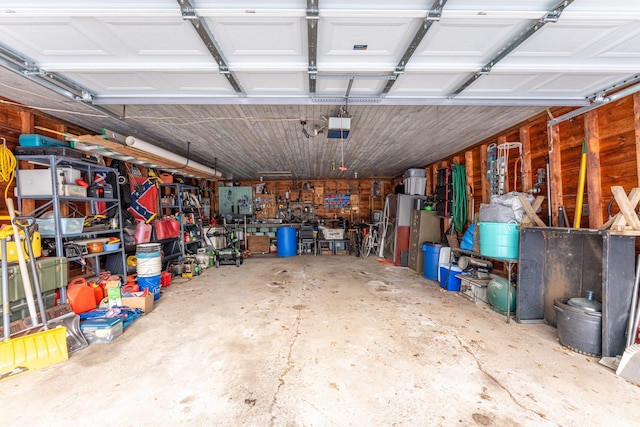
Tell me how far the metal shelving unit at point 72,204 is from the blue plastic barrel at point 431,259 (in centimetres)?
588

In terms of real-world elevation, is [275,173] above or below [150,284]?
above

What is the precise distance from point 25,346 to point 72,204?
8.48 feet

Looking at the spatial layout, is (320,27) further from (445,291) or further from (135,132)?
(445,291)

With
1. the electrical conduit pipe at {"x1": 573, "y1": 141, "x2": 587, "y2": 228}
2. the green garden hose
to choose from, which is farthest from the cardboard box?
the green garden hose

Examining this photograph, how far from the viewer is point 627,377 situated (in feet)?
6.76

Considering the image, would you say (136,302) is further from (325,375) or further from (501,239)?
(501,239)

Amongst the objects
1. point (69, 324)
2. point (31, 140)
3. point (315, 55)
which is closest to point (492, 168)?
point (315, 55)

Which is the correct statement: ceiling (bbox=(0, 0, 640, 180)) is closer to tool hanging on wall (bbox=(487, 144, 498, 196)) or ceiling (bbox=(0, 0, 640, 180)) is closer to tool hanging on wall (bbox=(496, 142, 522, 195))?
tool hanging on wall (bbox=(496, 142, 522, 195))

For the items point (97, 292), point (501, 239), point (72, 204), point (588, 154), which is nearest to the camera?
point (588, 154)

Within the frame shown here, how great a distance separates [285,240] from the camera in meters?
8.01

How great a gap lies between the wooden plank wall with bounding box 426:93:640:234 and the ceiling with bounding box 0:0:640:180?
273mm

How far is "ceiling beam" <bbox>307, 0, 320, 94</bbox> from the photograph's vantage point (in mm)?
1456

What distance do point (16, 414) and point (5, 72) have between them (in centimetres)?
297

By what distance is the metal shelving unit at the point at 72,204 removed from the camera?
3.17m
